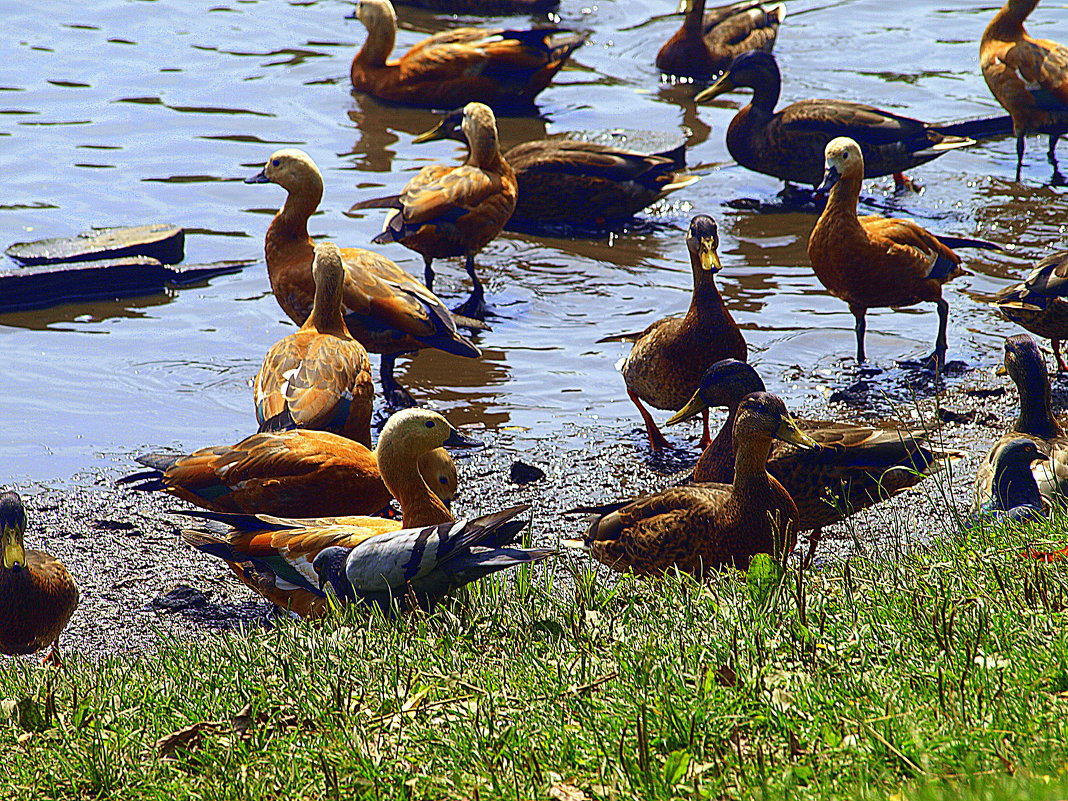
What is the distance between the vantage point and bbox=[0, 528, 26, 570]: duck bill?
17.8 feet

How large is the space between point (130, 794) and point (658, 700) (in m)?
1.55

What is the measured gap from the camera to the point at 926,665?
355 cm

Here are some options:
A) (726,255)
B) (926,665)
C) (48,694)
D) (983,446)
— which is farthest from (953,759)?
(726,255)

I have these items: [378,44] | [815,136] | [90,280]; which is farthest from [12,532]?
[378,44]

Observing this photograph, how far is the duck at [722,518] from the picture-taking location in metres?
5.40

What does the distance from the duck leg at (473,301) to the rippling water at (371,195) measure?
152 mm

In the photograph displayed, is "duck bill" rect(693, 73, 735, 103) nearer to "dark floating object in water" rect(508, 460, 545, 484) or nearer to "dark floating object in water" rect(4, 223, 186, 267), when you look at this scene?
"dark floating object in water" rect(4, 223, 186, 267)

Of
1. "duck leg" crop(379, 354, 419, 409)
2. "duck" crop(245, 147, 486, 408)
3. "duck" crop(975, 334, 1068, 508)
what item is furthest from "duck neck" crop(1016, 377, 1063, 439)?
"duck leg" crop(379, 354, 419, 409)

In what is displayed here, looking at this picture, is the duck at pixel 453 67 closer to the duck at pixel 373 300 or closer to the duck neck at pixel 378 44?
the duck neck at pixel 378 44

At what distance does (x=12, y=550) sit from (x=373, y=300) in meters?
3.24

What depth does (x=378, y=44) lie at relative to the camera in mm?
14484

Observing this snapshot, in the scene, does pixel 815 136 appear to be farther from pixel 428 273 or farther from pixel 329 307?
pixel 329 307

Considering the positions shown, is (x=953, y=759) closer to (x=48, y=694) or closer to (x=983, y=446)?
(x=48, y=694)

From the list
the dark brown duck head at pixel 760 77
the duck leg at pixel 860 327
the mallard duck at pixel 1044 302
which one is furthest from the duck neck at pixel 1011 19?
the duck leg at pixel 860 327
